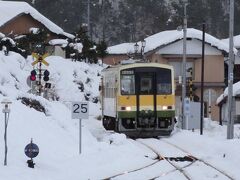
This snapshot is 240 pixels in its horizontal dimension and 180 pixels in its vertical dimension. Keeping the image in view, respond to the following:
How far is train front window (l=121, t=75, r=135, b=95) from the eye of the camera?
998 inches

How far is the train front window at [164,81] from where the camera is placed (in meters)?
25.6

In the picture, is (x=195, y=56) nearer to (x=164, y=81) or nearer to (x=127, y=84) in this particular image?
(x=164, y=81)

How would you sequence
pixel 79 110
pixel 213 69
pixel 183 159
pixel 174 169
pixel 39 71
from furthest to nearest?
pixel 213 69, pixel 39 71, pixel 183 159, pixel 79 110, pixel 174 169

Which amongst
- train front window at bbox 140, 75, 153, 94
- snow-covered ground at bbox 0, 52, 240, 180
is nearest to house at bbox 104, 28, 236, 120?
train front window at bbox 140, 75, 153, 94

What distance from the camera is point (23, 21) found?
5134 centimetres

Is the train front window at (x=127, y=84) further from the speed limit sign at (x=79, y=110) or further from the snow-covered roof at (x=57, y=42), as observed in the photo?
the snow-covered roof at (x=57, y=42)

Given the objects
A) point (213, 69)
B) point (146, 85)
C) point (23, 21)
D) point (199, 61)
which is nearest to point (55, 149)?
point (146, 85)

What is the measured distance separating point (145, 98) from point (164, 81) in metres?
1.09

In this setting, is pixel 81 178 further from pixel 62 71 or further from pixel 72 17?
pixel 72 17

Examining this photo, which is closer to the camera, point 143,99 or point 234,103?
point 143,99

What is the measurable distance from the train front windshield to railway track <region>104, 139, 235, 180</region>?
5.79 meters

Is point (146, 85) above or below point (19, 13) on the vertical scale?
below

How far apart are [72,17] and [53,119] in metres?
66.7

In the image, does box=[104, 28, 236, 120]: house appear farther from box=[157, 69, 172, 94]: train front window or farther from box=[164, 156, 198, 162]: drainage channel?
box=[164, 156, 198, 162]: drainage channel
